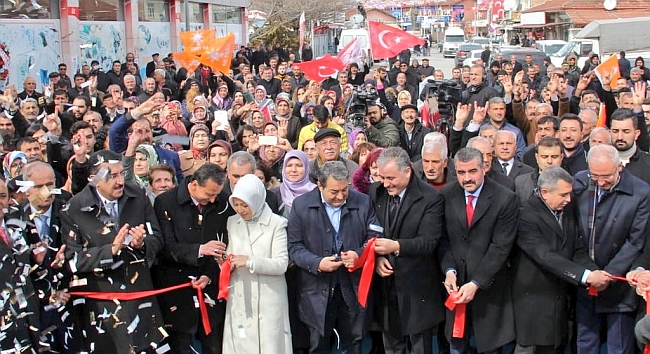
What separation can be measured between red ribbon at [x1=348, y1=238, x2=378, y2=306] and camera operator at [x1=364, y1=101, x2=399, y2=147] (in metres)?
3.40

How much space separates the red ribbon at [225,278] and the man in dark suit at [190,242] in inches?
4.3

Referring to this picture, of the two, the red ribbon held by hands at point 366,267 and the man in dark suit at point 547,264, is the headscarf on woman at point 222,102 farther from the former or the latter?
Result: the man in dark suit at point 547,264

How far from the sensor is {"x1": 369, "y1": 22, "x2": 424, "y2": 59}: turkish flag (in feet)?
45.1

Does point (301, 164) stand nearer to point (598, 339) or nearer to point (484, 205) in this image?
point (484, 205)

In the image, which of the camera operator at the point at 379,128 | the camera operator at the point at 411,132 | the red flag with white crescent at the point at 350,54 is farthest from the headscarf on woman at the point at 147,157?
the red flag with white crescent at the point at 350,54

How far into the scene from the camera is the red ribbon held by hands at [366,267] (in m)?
5.16

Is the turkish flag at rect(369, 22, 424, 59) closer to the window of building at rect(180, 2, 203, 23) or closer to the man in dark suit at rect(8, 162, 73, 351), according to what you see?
the man in dark suit at rect(8, 162, 73, 351)

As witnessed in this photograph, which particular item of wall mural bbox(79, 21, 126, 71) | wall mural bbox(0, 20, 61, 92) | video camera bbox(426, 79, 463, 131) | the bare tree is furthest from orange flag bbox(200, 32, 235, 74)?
the bare tree

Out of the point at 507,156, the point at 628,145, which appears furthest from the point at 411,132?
the point at 628,145

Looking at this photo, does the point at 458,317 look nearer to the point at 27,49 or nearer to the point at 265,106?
the point at 265,106

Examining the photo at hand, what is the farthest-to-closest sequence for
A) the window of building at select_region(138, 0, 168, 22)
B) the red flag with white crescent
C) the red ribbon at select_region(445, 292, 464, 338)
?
the window of building at select_region(138, 0, 168, 22), the red flag with white crescent, the red ribbon at select_region(445, 292, 464, 338)

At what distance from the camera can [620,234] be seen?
508 cm

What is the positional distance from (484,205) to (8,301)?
3.11 meters

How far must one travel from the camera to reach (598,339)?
17.1 ft
